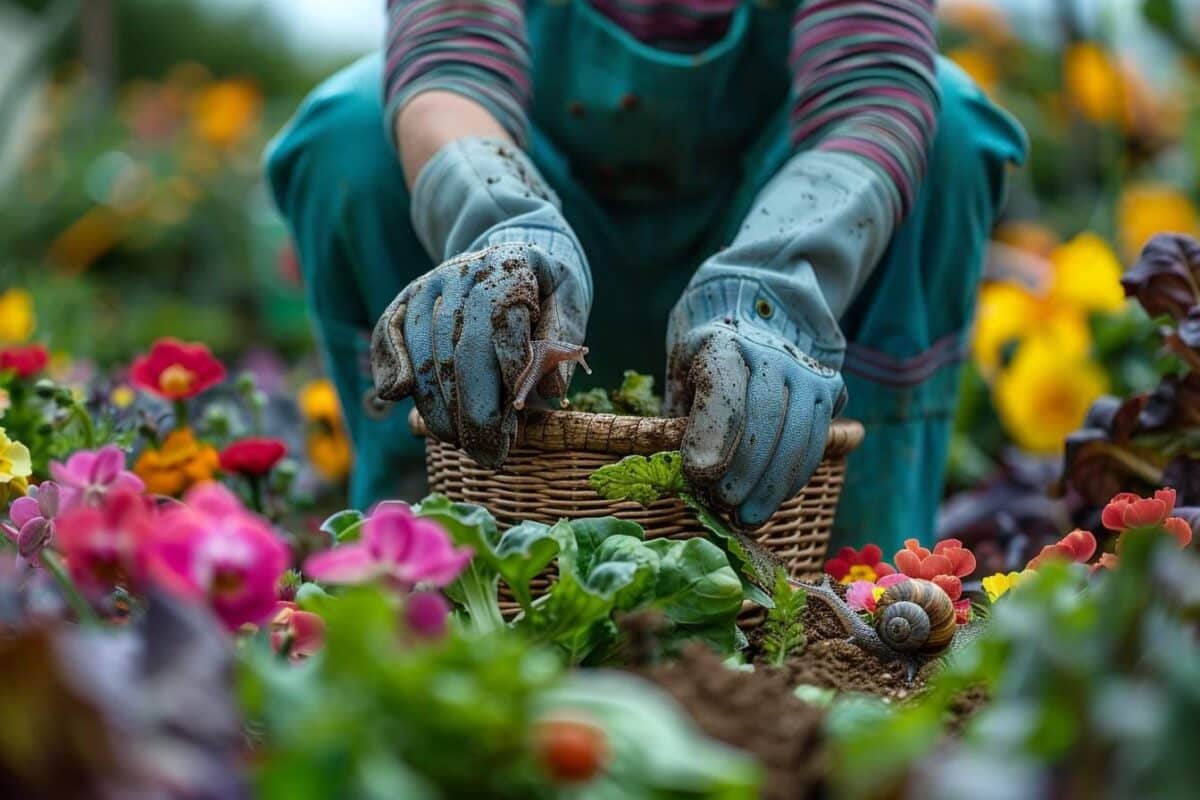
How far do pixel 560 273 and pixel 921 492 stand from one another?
785mm

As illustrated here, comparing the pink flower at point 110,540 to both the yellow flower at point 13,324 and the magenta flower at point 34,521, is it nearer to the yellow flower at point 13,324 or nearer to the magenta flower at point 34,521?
the magenta flower at point 34,521

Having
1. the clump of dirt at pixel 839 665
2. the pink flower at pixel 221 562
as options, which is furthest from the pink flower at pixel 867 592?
the pink flower at pixel 221 562

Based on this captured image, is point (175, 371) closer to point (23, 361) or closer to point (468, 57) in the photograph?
point (23, 361)

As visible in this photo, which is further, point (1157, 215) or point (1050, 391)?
point (1157, 215)

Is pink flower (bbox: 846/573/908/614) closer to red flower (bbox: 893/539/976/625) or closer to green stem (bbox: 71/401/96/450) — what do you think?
red flower (bbox: 893/539/976/625)

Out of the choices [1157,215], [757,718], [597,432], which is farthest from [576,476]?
[1157,215]

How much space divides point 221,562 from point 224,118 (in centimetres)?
516

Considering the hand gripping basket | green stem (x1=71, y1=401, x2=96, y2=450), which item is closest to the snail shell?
the hand gripping basket

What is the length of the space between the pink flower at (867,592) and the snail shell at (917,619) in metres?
0.05

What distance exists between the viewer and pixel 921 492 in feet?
5.95

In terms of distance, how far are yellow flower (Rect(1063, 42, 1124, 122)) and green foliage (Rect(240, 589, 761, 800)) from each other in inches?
104

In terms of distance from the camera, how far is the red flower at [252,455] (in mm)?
1662

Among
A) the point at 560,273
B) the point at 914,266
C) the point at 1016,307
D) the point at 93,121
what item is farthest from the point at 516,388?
the point at 93,121

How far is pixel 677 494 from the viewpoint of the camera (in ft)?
3.90
